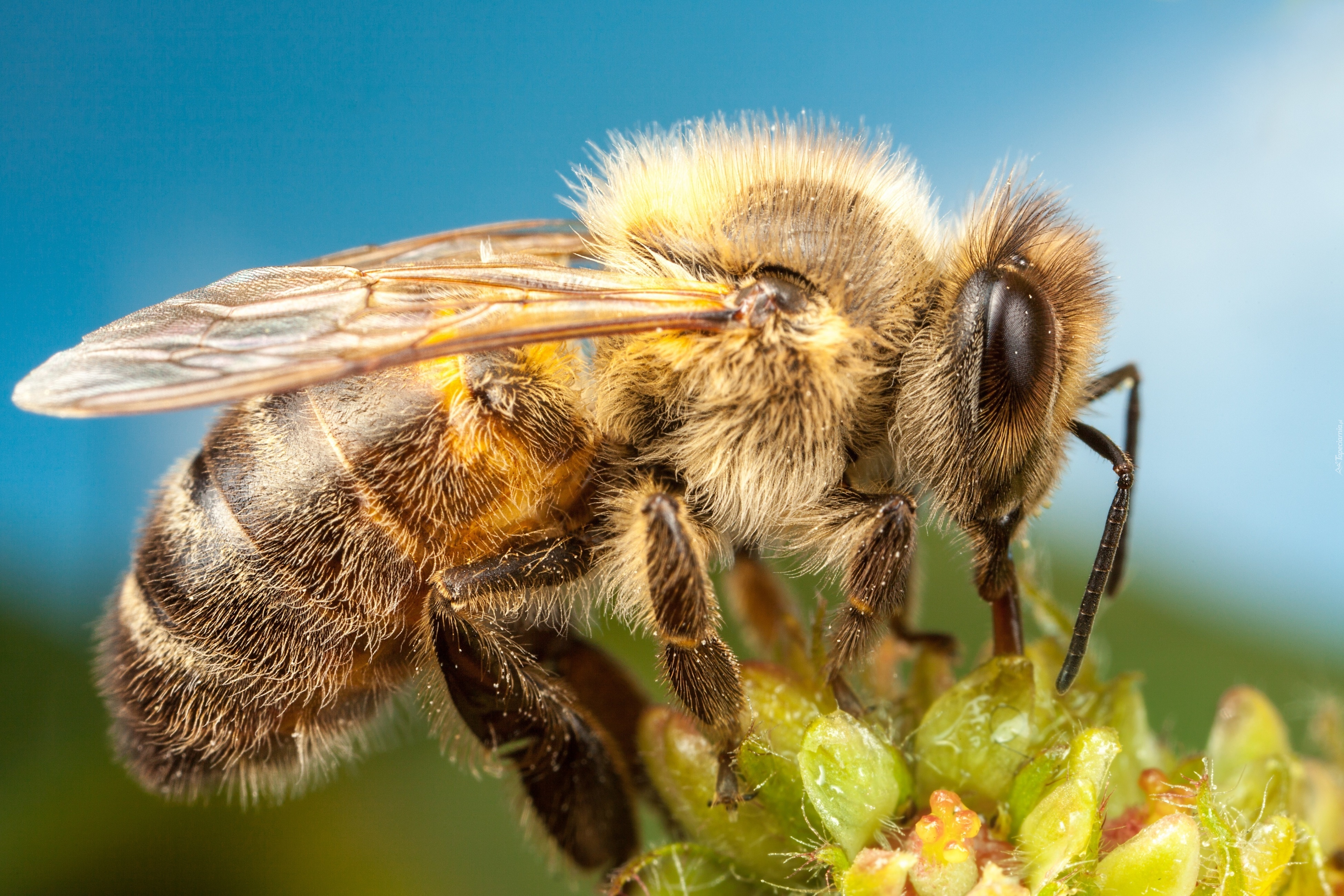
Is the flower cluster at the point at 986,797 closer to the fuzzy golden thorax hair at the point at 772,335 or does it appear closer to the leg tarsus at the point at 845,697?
the leg tarsus at the point at 845,697

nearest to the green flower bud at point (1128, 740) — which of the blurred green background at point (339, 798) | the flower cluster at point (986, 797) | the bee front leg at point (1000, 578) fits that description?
the flower cluster at point (986, 797)

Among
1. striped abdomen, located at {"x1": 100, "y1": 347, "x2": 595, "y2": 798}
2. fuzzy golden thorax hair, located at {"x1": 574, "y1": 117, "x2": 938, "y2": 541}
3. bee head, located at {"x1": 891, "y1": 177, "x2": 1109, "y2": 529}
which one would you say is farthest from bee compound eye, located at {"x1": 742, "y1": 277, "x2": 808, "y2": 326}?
striped abdomen, located at {"x1": 100, "y1": 347, "x2": 595, "y2": 798}

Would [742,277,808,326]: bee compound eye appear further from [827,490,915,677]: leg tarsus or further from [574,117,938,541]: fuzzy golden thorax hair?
[827,490,915,677]: leg tarsus

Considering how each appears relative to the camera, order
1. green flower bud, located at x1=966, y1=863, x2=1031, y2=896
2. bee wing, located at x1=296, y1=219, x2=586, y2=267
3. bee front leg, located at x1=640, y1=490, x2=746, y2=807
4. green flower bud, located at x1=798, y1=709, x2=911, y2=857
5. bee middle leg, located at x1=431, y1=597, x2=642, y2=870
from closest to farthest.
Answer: green flower bud, located at x1=966, y1=863, x2=1031, y2=896, green flower bud, located at x1=798, y1=709, x2=911, y2=857, bee front leg, located at x1=640, y1=490, x2=746, y2=807, bee middle leg, located at x1=431, y1=597, x2=642, y2=870, bee wing, located at x1=296, y1=219, x2=586, y2=267

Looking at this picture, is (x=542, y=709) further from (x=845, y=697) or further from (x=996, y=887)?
(x=996, y=887)

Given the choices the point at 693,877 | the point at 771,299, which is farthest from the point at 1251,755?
the point at 771,299
